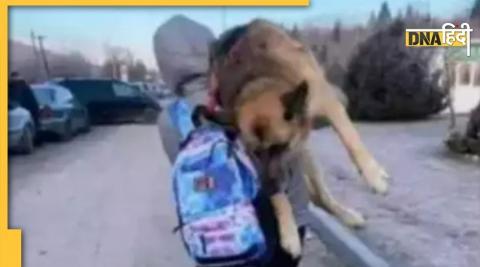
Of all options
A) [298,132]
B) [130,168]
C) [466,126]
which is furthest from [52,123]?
[466,126]

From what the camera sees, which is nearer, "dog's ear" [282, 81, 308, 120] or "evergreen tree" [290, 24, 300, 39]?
"dog's ear" [282, 81, 308, 120]

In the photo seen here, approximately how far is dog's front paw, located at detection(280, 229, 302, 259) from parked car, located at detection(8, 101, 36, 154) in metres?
0.67

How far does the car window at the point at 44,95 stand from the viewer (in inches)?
83.5

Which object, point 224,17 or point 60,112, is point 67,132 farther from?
point 224,17

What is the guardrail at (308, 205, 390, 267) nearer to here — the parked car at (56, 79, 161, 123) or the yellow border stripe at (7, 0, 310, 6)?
the parked car at (56, 79, 161, 123)

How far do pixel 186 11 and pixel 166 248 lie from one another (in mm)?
1179

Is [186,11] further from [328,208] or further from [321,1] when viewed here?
[328,208]

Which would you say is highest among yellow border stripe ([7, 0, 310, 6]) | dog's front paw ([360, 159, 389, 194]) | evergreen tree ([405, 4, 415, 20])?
yellow border stripe ([7, 0, 310, 6])

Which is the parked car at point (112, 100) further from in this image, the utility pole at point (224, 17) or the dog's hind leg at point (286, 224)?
the dog's hind leg at point (286, 224)

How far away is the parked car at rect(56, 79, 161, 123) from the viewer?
210cm

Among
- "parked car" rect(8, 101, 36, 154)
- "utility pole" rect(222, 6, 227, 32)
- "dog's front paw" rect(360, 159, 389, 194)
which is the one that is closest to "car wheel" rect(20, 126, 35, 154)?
"parked car" rect(8, 101, 36, 154)

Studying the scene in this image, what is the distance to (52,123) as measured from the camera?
2.25 meters

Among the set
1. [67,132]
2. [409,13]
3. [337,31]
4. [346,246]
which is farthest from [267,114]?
[346,246]

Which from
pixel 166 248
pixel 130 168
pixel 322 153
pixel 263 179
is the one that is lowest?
pixel 166 248
